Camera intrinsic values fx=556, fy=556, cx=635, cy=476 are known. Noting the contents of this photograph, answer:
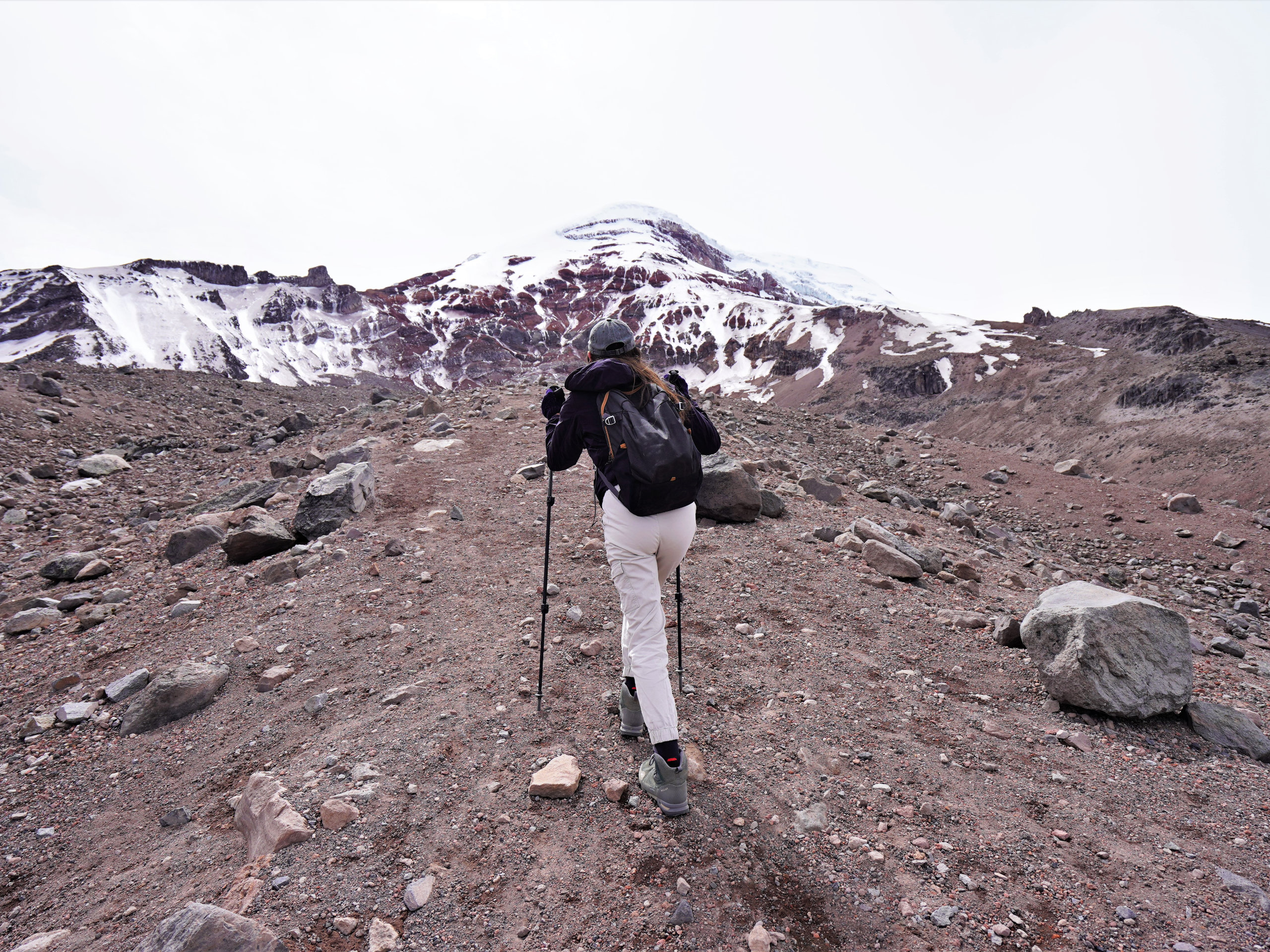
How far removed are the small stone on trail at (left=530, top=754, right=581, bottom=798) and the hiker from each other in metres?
0.48

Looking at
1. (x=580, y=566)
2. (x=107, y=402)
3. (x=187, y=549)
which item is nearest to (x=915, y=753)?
(x=580, y=566)

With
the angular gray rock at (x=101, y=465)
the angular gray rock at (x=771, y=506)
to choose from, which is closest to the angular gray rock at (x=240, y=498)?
the angular gray rock at (x=101, y=465)

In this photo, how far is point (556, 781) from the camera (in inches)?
150

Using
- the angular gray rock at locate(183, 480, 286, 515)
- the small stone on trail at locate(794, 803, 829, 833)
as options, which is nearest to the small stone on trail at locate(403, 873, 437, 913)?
the small stone on trail at locate(794, 803, 829, 833)

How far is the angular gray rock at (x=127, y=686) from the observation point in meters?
5.30

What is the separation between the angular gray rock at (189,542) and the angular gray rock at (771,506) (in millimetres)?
8354

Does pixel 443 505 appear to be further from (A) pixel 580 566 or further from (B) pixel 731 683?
(B) pixel 731 683

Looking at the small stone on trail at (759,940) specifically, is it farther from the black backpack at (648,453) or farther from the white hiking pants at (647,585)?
the black backpack at (648,453)

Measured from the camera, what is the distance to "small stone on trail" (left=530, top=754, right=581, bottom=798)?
12.4 feet

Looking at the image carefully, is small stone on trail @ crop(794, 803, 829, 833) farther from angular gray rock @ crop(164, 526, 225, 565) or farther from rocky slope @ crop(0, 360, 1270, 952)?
angular gray rock @ crop(164, 526, 225, 565)

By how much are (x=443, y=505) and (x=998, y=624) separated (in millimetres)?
8108

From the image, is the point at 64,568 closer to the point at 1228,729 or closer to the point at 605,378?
the point at 605,378

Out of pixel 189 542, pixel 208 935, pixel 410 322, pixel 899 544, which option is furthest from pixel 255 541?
pixel 410 322

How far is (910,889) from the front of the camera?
315 centimetres
